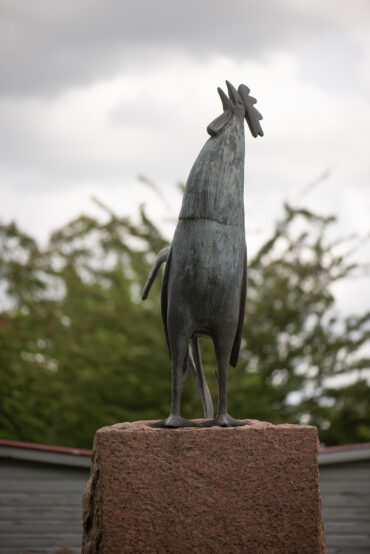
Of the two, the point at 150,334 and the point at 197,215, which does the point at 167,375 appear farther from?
the point at 197,215

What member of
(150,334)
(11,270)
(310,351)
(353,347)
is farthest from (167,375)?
(11,270)

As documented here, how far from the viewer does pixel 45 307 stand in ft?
36.2

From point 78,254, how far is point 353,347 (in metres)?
8.33

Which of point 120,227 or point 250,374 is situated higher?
point 120,227

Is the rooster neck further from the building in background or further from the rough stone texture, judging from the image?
the building in background

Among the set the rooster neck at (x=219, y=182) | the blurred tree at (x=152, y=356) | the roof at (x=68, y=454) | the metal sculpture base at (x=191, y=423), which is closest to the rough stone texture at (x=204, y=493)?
the metal sculpture base at (x=191, y=423)

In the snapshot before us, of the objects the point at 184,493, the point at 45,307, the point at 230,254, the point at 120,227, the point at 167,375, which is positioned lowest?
the point at 184,493

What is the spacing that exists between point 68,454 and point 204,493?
2958mm

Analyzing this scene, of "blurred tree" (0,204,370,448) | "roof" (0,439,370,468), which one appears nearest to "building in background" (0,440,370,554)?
"roof" (0,439,370,468)

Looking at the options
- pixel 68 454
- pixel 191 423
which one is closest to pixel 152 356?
pixel 68 454

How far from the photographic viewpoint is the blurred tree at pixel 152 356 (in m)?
8.62

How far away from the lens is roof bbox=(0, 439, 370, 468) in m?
5.46

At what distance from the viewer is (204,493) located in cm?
293

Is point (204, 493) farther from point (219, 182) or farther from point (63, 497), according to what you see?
point (63, 497)
